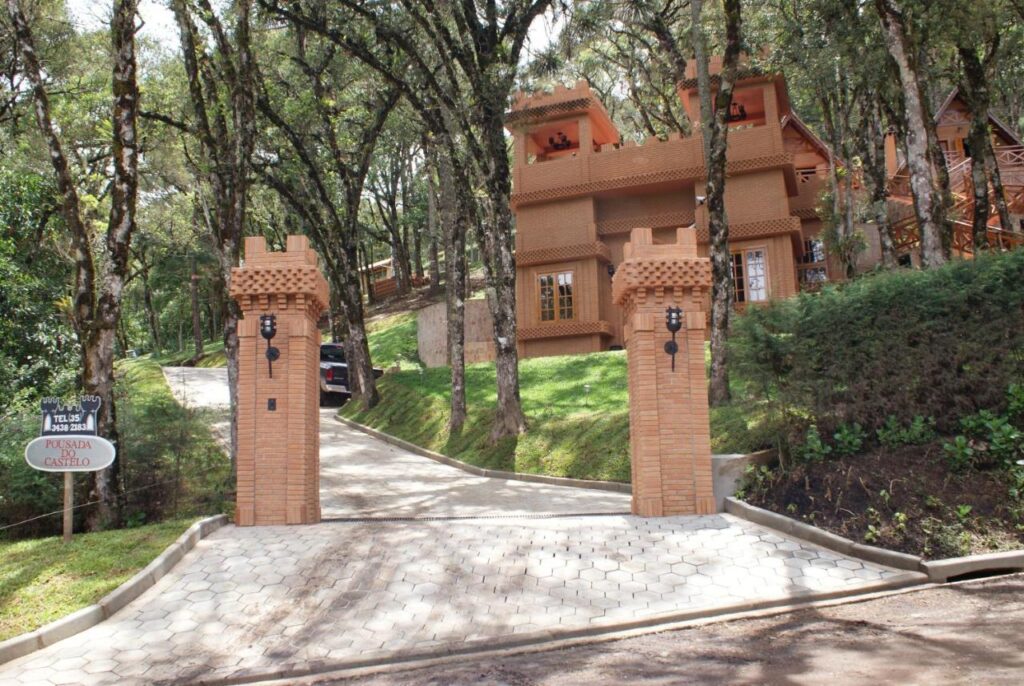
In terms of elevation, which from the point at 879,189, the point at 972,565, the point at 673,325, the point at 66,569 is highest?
the point at 879,189

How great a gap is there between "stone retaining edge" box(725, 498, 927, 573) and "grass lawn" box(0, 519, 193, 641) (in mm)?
6516

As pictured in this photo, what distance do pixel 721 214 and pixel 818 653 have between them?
10132 millimetres

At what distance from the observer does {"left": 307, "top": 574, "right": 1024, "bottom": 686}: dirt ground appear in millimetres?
4922

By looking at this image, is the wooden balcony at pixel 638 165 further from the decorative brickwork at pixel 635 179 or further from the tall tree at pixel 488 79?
the tall tree at pixel 488 79

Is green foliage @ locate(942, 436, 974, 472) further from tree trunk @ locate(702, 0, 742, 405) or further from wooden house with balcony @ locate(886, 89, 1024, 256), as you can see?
wooden house with balcony @ locate(886, 89, 1024, 256)

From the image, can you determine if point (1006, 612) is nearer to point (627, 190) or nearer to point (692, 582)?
point (692, 582)

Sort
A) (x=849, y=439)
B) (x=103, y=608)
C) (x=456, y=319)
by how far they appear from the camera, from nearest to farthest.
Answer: (x=103, y=608), (x=849, y=439), (x=456, y=319)

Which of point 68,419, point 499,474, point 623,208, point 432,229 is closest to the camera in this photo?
point 68,419

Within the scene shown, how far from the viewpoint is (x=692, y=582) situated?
7395 mm

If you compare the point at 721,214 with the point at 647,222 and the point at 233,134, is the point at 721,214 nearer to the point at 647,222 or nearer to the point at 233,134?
the point at 233,134

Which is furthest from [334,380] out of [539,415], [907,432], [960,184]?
[960,184]

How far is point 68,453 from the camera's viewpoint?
887 centimetres

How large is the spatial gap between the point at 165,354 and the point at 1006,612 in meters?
49.5

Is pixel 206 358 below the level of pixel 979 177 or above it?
below
